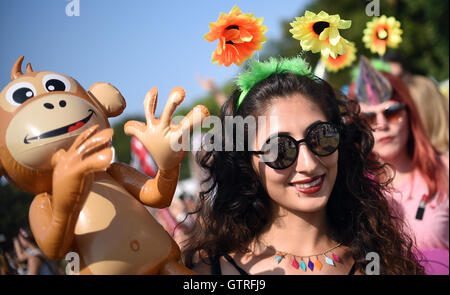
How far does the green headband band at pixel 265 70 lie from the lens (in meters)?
2.20

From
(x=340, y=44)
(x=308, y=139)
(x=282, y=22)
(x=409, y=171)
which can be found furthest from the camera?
(x=282, y=22)

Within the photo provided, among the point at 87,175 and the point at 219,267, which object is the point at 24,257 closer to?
the point at 219,267

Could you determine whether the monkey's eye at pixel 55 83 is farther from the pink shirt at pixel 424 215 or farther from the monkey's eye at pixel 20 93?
the pink shirt at pixel 424 215

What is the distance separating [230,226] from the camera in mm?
2180

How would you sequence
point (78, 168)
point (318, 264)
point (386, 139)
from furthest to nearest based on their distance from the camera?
point (386, 139) → point (318, 264) → point (78, 168)

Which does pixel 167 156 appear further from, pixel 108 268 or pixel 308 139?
pixel 308 139

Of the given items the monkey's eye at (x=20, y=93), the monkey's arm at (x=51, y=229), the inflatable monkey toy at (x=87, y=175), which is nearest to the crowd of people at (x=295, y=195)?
the inflatable monkey toy at (x=87, y=175)

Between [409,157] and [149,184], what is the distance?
8.78ft

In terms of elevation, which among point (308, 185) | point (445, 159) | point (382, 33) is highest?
point (382, 33)

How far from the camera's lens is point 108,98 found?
196 centimetres

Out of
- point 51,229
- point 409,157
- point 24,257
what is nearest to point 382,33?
point 409,157

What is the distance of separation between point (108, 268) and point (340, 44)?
129cm

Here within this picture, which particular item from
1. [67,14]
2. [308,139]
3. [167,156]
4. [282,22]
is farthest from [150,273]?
[282,22]
